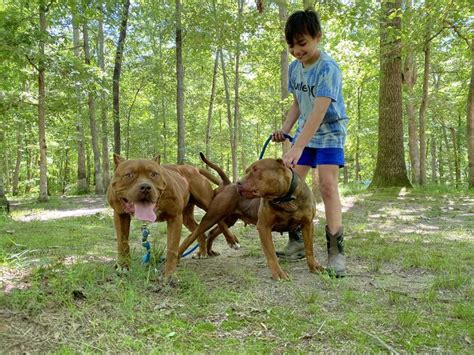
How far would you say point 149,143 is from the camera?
27.2 m

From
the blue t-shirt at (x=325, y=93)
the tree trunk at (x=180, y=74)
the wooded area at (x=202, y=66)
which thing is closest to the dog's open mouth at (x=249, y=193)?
the blue t-shirt at (x=325, y=93)

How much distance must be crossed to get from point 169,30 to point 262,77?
1088 centimetres

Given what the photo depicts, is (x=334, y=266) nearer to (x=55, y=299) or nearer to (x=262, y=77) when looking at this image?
(x=55, y=299)

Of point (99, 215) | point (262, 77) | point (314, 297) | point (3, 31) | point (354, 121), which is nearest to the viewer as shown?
point (314, 297)

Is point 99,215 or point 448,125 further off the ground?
point 448,125

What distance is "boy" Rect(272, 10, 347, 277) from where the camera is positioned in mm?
3670

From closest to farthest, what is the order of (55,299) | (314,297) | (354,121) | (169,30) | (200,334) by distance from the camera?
(200,334), (55,299), (314,297), (169,30), (354,121)

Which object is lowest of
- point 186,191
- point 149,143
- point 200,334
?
point 200,334

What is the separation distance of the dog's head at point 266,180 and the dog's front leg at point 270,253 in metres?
0.35

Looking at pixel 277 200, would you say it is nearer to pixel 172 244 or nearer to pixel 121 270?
pixel 172 244

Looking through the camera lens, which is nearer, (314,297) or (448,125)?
(314,297)

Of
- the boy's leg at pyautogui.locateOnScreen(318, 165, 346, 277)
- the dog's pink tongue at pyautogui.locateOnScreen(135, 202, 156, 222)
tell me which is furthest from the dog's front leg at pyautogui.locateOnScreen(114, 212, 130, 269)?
the boy's leg at pyautogui.locateOnScreen(318, 165, 346, 277)

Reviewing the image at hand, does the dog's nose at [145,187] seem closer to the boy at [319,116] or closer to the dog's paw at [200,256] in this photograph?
the boy at [319,116]

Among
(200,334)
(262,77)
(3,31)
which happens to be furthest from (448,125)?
(200,334)
